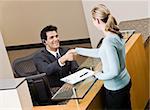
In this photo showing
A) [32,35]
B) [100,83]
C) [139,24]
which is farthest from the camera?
[32,35]

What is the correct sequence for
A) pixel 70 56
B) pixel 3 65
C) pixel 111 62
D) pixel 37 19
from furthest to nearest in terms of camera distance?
pixel 37 19
pixel 3 65
pixel 70 56
pixel 111 62

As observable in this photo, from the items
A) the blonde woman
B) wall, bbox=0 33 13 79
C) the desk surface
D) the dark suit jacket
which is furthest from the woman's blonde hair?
wall, bbox=0 33 13 79

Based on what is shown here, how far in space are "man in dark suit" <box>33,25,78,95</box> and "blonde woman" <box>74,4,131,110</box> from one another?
0.80 metres

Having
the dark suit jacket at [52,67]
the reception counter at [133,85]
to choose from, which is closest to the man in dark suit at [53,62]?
the dark suit jacket at [52,67]

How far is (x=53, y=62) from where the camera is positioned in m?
3.49

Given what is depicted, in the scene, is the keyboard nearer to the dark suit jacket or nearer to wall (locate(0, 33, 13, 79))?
the dark suit jacket

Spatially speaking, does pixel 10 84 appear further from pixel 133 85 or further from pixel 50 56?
pixel 133 85

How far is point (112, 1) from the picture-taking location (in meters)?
4.99

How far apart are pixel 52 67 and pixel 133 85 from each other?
2.82 feet

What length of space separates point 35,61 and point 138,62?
113 centimetres

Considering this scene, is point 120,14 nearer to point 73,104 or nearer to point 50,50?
point 50,50

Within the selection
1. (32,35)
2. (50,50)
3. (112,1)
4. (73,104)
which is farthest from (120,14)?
(73,104)

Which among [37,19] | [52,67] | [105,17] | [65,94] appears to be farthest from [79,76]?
[37,19]

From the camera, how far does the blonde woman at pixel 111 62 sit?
251cm
